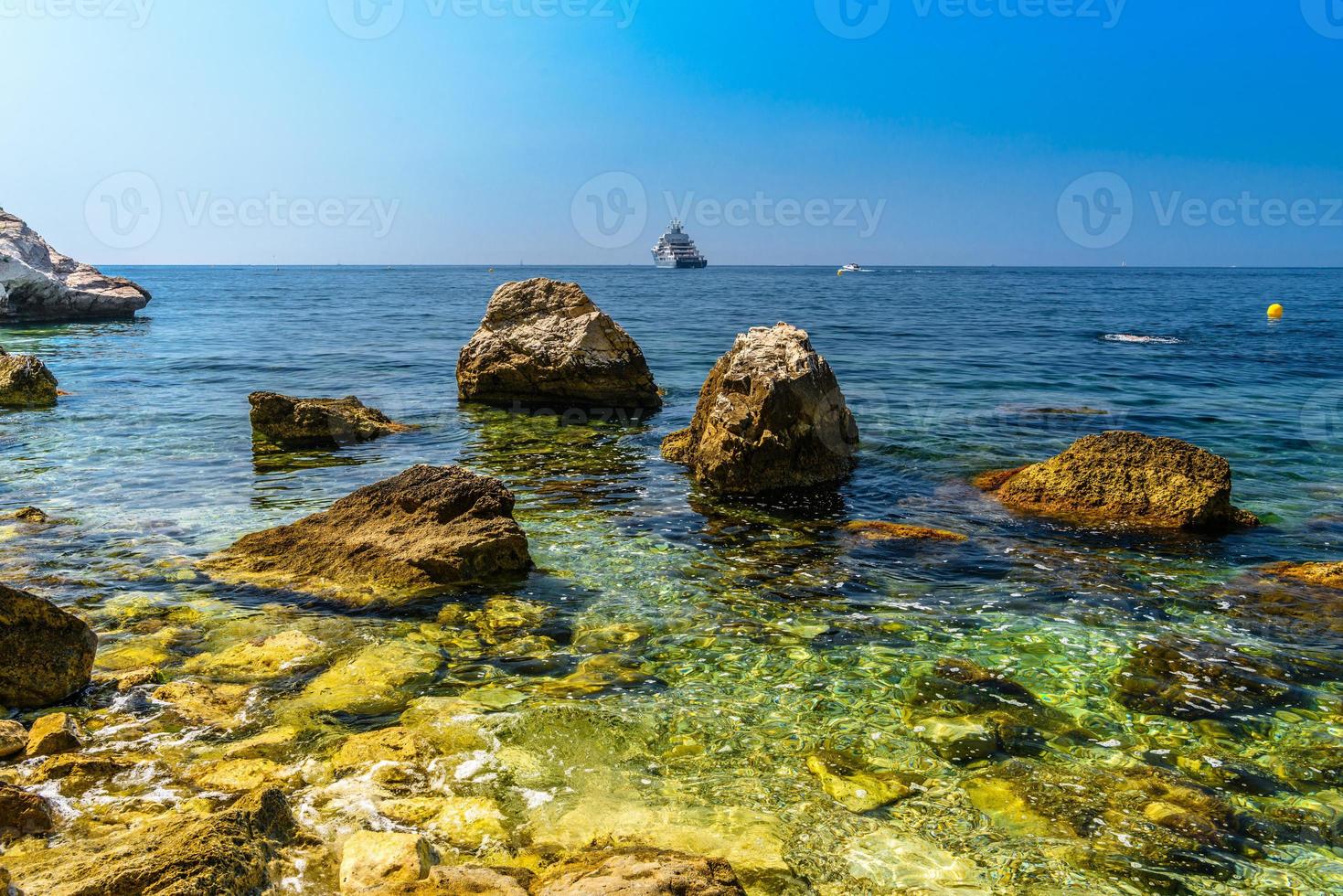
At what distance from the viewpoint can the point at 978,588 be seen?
6988 millimetres

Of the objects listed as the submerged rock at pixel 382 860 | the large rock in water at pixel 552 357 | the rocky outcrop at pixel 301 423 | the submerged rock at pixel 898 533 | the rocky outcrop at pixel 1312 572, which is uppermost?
the large rock in water at pixel 552 357

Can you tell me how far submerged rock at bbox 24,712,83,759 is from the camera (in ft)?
13.6

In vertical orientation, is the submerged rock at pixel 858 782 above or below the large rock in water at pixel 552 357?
below

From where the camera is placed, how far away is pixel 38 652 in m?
4.77

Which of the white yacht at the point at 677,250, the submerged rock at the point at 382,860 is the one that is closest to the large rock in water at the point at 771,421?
the submerged rock at the point at 382,860

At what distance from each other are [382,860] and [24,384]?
1764 cm

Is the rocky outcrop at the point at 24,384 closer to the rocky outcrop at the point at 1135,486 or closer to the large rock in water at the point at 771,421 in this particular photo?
the large rock in water at the point at 771,421

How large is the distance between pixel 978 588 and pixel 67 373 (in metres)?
23.3

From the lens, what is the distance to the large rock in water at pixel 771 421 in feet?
33.7

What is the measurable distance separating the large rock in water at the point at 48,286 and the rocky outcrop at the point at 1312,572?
46.1 meters

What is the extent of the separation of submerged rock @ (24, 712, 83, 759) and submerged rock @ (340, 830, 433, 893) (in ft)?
6.43

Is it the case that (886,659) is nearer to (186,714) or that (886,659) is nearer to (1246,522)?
(186,714)

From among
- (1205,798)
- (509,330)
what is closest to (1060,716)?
(1205,798)

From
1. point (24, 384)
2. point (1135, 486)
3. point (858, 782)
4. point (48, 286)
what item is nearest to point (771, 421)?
point (1135, 486)
